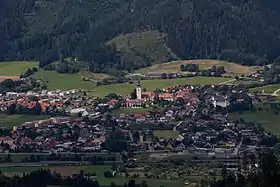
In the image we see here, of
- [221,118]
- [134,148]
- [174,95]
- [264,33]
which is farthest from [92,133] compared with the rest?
[264,33]

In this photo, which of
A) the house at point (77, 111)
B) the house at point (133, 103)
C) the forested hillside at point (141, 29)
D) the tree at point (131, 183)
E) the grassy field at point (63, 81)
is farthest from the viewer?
the forested hillside at point (141, 29)

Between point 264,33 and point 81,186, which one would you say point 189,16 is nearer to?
point 264,33

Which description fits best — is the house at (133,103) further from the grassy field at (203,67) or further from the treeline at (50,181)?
the treeline at (50,181)

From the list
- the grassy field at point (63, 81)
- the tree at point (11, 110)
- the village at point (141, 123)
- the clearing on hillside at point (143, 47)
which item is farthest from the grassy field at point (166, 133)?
the clearing on hillside at point (143, 47)

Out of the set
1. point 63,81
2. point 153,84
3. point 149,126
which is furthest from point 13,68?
→ point 149,126

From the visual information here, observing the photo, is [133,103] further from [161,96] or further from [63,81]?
[63,81]

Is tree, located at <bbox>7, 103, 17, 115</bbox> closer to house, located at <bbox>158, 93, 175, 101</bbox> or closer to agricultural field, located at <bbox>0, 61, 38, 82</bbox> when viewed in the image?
house, located at <bbox>158, 93, 175, 101</bbox>
